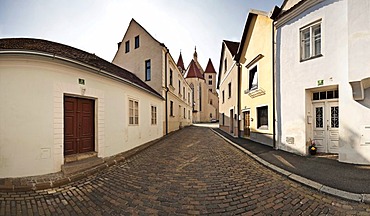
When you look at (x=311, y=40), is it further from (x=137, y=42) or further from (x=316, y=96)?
(x=137, y=42)

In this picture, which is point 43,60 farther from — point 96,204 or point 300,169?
point 300,169

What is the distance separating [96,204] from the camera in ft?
13.3

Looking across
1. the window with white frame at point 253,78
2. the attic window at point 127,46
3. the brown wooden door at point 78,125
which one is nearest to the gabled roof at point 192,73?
the attic window at point 127,46

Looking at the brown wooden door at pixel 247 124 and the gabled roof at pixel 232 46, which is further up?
the gabled roof at pixel 232 46

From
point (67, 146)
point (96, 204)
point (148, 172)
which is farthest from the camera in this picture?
point (67, 146)

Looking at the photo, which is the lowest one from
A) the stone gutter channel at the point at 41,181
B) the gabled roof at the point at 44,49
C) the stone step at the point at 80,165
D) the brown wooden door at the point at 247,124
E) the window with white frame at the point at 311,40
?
the stone gutter channel at the point at 41,181

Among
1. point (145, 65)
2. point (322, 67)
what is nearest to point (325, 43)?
point (322, 67)

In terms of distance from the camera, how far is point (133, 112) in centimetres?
1052

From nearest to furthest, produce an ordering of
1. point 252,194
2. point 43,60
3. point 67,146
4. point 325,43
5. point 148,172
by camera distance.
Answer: point 252,194, point 43,60, point 148,172, point 67,146, point 325,43

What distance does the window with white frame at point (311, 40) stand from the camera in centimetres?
805

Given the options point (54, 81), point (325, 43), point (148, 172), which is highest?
point (325, 43)

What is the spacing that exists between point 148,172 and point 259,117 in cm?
835

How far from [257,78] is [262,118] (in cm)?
250

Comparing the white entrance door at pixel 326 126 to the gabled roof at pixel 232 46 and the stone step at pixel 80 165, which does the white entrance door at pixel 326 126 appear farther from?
the gabled roof at pixel 232 46
